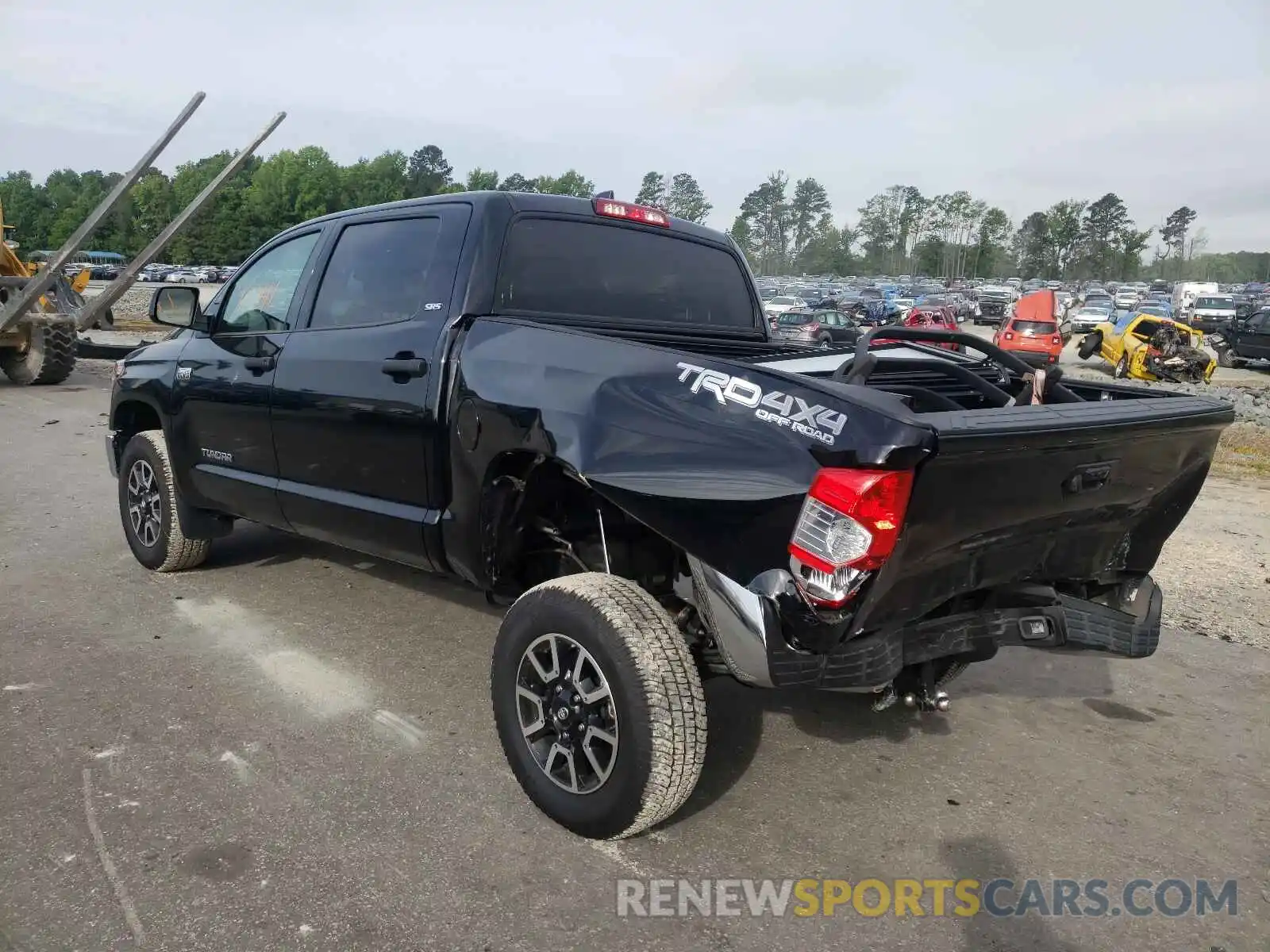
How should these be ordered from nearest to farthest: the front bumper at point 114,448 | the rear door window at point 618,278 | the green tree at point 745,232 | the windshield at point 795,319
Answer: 1. the rear door window at point 618,278
2. the front bumper at point 114,448
3. the windshield at point 795,319
4. the green tree at point 745,232

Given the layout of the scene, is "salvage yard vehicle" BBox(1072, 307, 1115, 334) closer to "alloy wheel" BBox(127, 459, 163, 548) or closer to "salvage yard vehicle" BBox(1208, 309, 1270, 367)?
"salvage yard vehicle" BBox(1208, 309, 1270, 367)

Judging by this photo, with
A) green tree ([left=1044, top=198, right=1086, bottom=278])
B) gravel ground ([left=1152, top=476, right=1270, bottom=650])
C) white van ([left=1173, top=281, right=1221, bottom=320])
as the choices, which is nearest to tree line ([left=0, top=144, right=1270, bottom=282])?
green tree ([left=1044, top=198, right=1086, bottom=278])

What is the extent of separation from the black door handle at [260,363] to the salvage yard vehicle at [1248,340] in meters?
27.9

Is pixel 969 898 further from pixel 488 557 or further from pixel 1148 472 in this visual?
pixel 488 557

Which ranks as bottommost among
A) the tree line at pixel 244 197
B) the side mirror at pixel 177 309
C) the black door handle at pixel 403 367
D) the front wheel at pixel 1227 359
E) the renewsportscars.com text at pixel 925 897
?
the front wheel at pixel 1227 359

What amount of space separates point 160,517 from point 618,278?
9.70 feet

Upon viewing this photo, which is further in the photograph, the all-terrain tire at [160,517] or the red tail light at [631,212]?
the all-terrain tire at [160,517]

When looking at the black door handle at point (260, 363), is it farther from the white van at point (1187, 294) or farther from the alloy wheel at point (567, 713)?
the white van at point (1187, 294)

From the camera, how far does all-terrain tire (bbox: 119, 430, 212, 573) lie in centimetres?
516

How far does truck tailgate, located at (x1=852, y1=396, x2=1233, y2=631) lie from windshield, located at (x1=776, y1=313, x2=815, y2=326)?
28.2 meters

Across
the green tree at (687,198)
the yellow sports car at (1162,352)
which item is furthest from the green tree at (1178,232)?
the yellow sports car at (1162,352)

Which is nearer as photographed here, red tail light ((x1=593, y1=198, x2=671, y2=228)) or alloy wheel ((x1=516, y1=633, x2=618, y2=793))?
alloy wheel ((x1=516, y1=633, x2=618, y2=793))

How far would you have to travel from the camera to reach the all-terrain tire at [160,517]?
5156 millimetres

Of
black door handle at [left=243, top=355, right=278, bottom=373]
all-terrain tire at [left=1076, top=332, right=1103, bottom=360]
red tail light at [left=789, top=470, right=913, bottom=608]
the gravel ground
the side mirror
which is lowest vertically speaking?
the gravel ground
